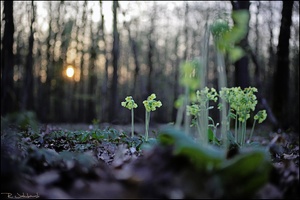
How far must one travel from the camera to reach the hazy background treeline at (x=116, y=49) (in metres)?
15.9

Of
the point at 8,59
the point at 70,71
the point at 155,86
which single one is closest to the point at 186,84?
the point at 8,59

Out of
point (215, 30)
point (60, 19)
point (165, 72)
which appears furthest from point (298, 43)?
point (165, 72)

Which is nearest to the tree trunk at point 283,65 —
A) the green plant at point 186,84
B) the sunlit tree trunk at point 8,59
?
the sunlit tree trunk at point 8,59

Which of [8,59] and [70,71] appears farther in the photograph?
[70,71]

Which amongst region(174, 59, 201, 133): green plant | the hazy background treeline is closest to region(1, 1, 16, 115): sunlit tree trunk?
the hazy background treeline

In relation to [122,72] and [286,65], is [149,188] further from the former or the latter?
[122,72]

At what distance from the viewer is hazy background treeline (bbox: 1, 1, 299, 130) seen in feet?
52.0

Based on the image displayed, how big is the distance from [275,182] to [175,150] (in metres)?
0.91

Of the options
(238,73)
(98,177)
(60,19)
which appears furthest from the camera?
(60,19)

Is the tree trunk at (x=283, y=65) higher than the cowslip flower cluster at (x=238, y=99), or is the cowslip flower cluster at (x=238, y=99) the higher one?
the tree trunk at (x=283, y=65)

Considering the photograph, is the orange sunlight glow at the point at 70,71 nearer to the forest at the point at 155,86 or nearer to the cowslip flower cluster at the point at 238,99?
the forest at the point at 155,86

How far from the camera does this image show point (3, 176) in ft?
7.19

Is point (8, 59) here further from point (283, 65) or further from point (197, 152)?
point (197, 152)

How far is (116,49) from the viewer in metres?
19.1
